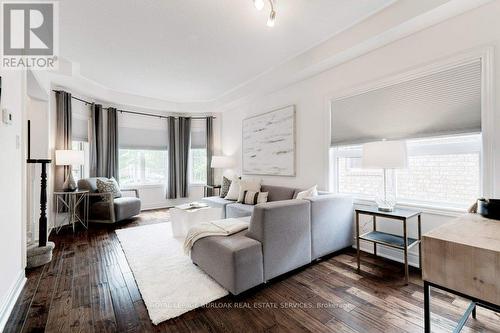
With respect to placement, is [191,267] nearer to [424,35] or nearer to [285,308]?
[285,308]

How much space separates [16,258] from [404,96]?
4.14 meters

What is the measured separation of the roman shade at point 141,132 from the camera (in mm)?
5266

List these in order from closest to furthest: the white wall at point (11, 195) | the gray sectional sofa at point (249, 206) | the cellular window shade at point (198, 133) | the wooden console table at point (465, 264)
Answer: the wooden console table at point (465, 264) < the white wall at point (11, 195) < the gray sectional sofa at point (249, 206) < the cellular window shade at point (198, 133)

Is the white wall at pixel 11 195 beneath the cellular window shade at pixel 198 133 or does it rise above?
beneath

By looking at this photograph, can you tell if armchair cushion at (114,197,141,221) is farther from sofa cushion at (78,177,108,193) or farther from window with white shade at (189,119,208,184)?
window with white shade at (189,119,208,184)

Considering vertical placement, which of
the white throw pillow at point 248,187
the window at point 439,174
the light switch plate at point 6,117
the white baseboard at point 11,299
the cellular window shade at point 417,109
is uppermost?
the cellular window shade at point 417,109

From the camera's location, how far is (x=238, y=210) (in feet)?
11.5

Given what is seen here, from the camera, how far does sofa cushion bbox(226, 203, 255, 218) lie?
337cm

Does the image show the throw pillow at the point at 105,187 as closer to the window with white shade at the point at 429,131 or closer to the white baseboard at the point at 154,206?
the white baseboard at the point at 154,206

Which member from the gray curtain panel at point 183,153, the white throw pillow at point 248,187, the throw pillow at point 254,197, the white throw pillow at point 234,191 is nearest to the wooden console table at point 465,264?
the throw pillow at point 254,197

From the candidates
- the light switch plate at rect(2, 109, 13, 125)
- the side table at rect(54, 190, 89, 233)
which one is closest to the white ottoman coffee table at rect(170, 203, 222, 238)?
the side table at rect(54, 190, 89, 233)

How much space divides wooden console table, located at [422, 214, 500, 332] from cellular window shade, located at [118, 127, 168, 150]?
569 centimetres

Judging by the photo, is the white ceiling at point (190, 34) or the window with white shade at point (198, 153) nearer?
the white ceiling at point (190, 34)

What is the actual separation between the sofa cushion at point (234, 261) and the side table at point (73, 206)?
3.07m
